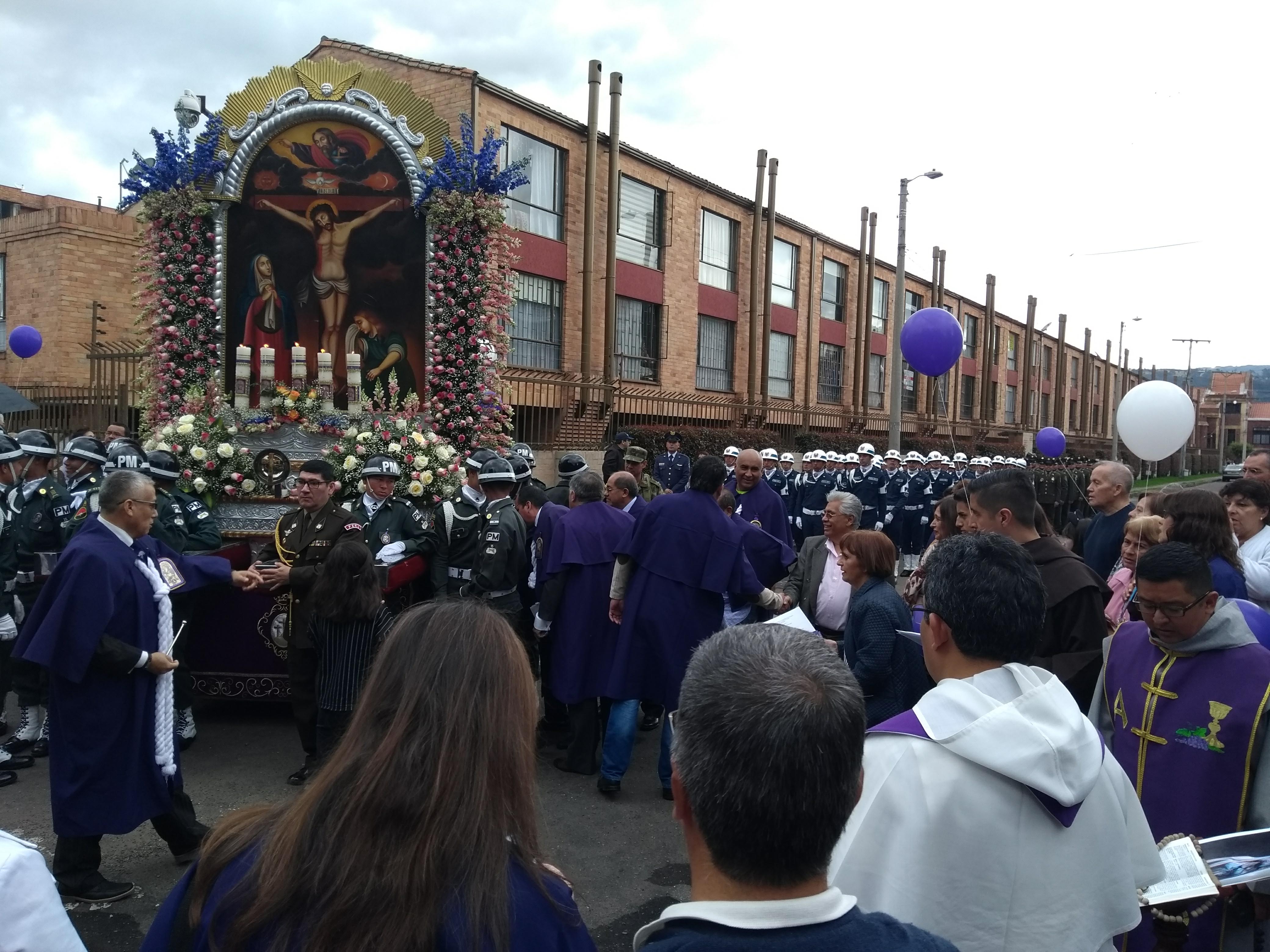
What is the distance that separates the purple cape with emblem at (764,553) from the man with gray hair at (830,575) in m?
0.15

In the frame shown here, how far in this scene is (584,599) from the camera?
6082 mm

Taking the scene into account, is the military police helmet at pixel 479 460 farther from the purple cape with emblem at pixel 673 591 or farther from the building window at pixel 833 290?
the building window at pixel 833 290

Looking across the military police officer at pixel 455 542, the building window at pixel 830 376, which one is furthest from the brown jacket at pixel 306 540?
the building window at pixel 830 376

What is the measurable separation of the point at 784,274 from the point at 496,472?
2292 centimetres

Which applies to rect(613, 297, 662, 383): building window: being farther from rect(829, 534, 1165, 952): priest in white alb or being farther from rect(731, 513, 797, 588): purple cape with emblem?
rect(829, 534, 1165, 952): priest in white alb

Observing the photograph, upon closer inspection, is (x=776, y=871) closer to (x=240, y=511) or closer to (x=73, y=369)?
(x=240, y=511)

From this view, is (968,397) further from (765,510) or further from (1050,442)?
(765,510)

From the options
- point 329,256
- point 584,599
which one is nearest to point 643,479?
point 329,256

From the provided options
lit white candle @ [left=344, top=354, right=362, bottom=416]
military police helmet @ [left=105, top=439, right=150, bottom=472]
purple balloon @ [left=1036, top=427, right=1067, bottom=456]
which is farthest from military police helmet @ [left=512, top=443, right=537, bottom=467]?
purple balloon @ [left=1036, top=427, right=1067, bottom=456]

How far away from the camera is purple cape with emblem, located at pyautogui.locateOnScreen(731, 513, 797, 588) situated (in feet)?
19.4

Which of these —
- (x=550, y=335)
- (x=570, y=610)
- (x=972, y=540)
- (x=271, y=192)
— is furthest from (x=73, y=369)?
(x=972, y=540)

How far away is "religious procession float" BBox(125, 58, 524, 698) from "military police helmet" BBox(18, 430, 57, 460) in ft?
4.82

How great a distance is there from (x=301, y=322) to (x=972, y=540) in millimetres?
9102

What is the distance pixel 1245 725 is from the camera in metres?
2.76
